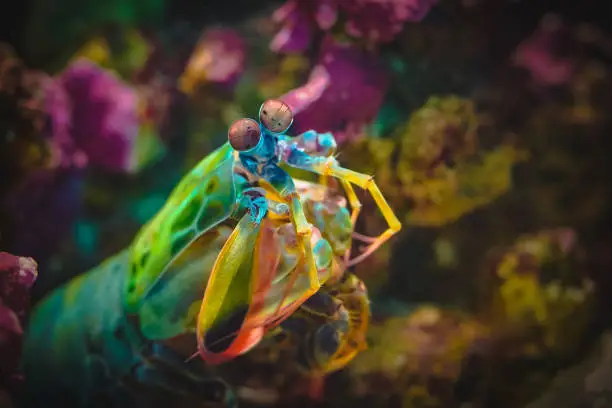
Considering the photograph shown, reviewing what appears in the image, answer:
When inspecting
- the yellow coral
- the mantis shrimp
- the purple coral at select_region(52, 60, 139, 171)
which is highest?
the purple coral at select_region(52, 60, 139, 171)

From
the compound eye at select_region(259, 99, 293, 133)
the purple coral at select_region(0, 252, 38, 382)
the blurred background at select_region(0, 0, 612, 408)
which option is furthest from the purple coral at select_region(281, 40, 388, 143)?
the purple coral at select_region(0, 252, 38, 382)

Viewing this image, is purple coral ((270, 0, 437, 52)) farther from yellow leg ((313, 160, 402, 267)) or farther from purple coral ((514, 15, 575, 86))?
yellow leg ((313, 160, 402, 267))

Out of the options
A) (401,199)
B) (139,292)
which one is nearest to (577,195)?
(401,199)

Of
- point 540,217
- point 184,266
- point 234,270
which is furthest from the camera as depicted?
point 540,217

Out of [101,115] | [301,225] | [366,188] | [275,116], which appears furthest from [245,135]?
[101,115]

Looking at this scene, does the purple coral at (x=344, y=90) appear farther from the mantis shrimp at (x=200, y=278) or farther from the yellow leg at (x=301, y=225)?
the yellow leg at (x=301, y=225)

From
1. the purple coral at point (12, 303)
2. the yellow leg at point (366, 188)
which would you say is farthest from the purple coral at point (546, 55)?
the purple coral at point (12, 303)

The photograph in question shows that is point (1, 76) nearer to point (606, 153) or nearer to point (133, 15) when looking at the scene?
point (133, 15)
